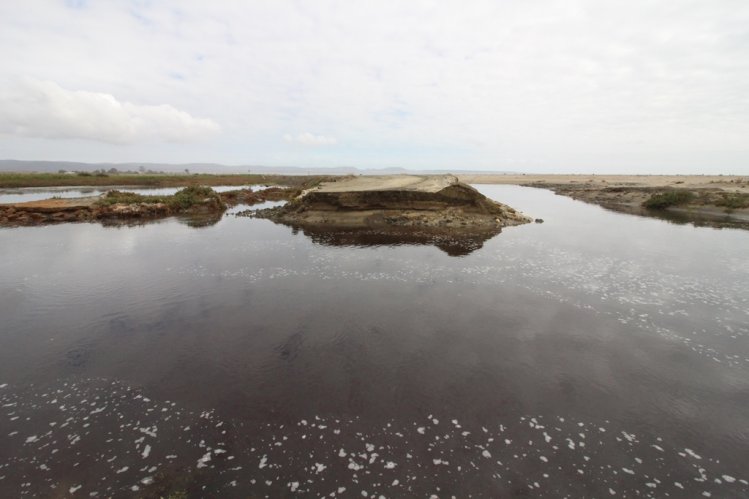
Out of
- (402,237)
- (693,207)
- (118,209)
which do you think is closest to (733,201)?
(693,207)

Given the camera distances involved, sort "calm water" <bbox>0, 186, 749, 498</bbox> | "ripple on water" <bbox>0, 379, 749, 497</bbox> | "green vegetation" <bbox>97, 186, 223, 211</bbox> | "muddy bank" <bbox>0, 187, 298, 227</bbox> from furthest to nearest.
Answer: "green vegetation" <bbox>97, 186, 223, 211</bbox> < "muddy bank" <bbox>0, 187, 298, 227</bbox> < "calm water" <bbox>0, 186, 749, 498</bbox> < "ripple on water" <bbox>0, 379, 749, 497</bbox>

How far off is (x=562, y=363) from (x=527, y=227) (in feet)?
91.5

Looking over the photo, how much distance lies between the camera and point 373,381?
36.4ft

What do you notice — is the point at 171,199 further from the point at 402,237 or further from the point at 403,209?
the point at 402,237

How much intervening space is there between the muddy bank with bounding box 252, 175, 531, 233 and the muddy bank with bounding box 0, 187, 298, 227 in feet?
42.0

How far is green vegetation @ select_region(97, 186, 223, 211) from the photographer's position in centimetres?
4555

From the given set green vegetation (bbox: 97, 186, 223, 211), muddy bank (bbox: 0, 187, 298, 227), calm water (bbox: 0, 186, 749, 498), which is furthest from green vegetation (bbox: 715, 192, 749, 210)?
green vegetation (bbox: 97, 186, 223, 211)

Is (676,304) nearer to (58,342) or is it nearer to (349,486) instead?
(349,486)

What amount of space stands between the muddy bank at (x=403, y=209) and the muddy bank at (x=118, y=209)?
12.8 meters

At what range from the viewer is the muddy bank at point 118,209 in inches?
1531

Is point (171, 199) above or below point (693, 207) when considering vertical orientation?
above

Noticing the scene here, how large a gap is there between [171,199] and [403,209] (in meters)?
32.5

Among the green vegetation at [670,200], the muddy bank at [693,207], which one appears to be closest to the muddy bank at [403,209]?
the muddy bank at [693,207]

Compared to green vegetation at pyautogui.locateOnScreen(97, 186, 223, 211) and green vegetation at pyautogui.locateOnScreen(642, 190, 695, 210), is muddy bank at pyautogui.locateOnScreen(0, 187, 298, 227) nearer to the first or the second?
green vegetation at pyautogui.locateOnScreen(97, 186, 223, 211)
